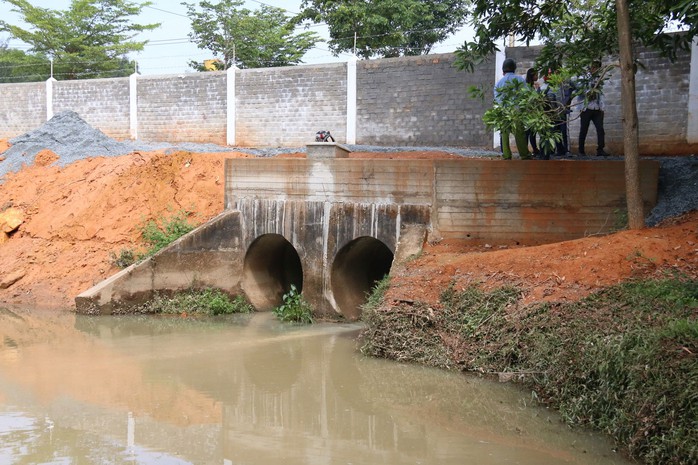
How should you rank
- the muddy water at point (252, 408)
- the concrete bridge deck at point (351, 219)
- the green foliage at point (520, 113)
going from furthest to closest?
the concrete bridge deck at point (351, 219) < the green foliage at point (520, 113) < the muddy water at point (252, 408)

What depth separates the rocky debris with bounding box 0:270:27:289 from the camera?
1419 centimetres

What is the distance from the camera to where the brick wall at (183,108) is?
1872cm

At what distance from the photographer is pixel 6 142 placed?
62.0 feet

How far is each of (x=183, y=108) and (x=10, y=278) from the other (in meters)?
6.67

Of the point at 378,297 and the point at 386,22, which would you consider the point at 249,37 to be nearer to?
the point at 386,22

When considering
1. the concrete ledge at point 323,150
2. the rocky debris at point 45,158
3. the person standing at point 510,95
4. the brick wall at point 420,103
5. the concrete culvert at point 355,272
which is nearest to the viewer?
the person standing at point 510,95

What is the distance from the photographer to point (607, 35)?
10242 millimetres

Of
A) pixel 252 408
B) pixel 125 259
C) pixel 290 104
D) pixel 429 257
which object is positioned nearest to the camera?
pixel 252 408

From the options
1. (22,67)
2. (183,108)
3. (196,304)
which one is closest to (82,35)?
(22,67)

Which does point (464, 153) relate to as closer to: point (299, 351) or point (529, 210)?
point (529, 210)

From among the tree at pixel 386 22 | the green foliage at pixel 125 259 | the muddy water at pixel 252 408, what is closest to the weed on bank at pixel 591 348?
the muddy water at pixel 252 408

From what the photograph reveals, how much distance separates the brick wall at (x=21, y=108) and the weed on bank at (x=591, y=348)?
15.1m

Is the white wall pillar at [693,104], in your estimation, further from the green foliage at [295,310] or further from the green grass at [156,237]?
the green grass at [156,237]

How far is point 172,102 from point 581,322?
14225 millimetres
